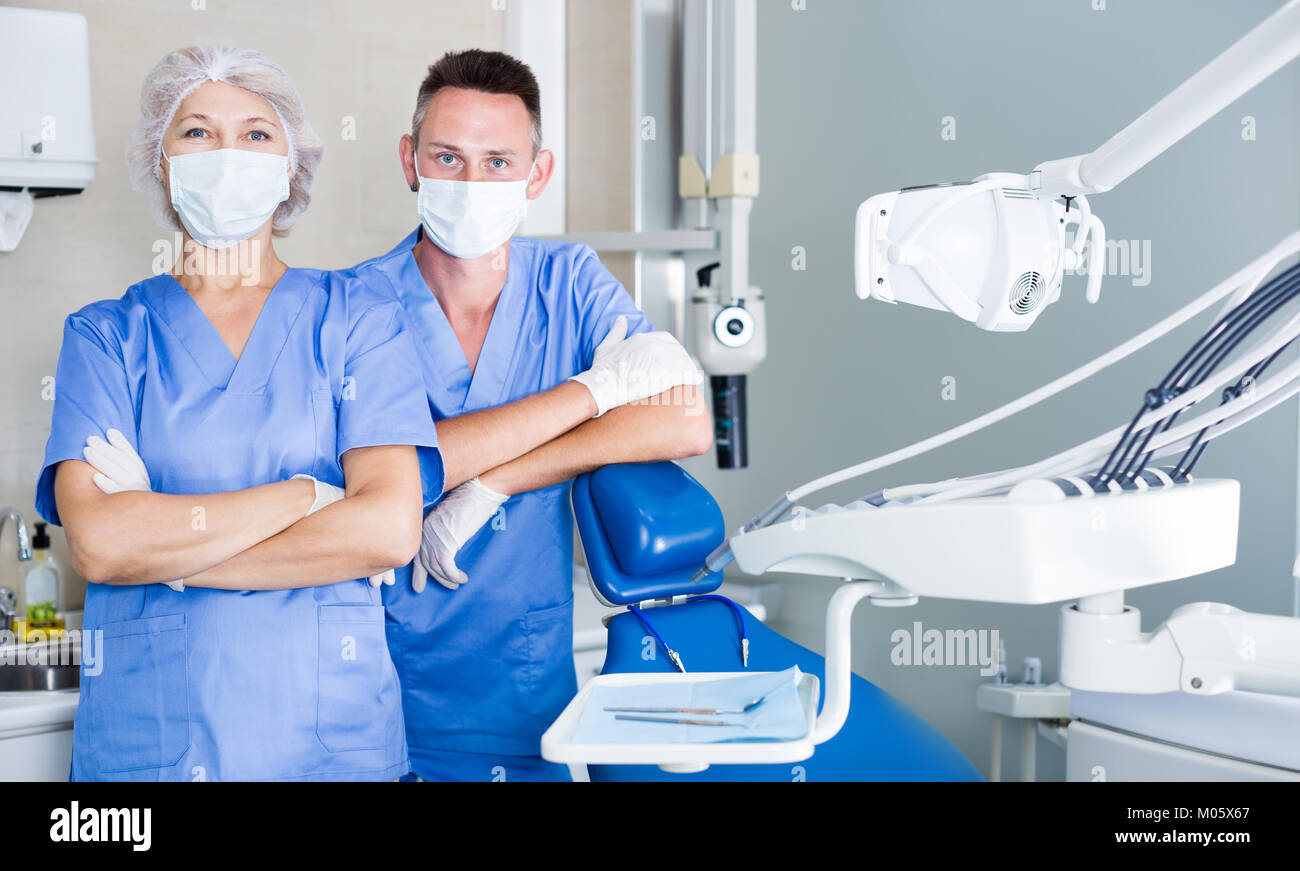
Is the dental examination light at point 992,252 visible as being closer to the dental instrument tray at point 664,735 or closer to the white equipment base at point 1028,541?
the white equipment base at point 1028,541

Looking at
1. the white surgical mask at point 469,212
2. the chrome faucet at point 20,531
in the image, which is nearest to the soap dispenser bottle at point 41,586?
the chrome faucet at point 20,531

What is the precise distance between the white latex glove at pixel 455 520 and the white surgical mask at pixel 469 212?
1.04 feet

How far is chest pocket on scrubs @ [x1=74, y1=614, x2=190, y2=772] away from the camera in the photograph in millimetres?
1172

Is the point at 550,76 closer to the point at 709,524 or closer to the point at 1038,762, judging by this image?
the point at 709,524

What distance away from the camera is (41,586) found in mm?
1876

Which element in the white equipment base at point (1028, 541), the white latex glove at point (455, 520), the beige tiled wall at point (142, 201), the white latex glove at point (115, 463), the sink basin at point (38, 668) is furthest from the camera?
the beige tiled wall at point (142, 201)

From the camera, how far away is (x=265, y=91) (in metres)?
1.27

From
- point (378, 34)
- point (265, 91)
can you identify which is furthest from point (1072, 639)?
point (378, 34)

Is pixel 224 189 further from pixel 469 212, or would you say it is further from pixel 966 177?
pixel 966 177

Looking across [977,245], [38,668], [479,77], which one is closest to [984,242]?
[977,245]

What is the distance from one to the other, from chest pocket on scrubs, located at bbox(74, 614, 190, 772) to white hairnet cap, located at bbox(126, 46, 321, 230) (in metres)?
0.47

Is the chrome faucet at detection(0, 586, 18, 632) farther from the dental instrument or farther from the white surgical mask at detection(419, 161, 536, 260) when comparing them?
the dental instrument

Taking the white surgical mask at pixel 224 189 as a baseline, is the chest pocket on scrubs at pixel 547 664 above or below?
below

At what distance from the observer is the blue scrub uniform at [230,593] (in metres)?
1.17
